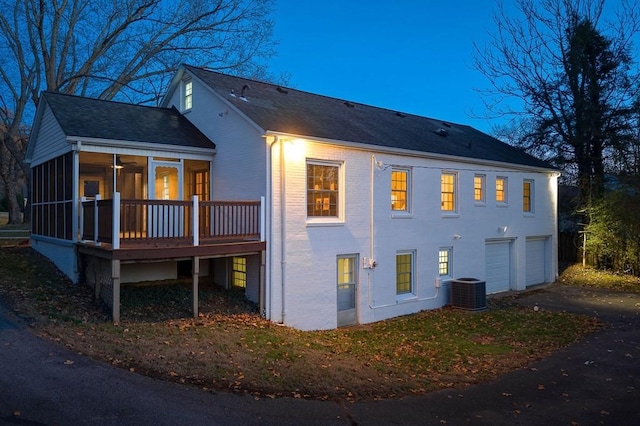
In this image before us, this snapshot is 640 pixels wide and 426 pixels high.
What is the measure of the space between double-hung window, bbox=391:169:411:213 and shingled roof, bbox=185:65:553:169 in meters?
0.81

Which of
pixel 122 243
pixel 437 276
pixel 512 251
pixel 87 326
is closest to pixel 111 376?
pixel 87 326

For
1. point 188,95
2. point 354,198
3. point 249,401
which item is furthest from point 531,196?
point 249,401

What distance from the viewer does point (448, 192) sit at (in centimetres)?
1617

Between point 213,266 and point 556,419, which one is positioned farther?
point 213,266

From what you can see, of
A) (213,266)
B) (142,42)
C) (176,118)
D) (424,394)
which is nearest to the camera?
(424,394)

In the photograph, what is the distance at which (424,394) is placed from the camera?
7.30 m

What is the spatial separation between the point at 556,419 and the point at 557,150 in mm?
20063

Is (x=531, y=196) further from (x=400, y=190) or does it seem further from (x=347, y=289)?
(x=347, y=289)

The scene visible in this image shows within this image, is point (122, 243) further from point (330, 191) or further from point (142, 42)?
point (142, 42)

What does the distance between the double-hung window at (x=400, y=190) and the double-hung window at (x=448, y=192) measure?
1.74 m

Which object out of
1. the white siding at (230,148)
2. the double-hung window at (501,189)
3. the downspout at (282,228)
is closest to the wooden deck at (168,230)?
the downspout at (282,228)

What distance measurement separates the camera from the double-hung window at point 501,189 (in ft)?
59.6

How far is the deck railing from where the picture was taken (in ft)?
32.4

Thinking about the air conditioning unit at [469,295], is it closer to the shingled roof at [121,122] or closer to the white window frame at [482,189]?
the white window frame at [482,189]
